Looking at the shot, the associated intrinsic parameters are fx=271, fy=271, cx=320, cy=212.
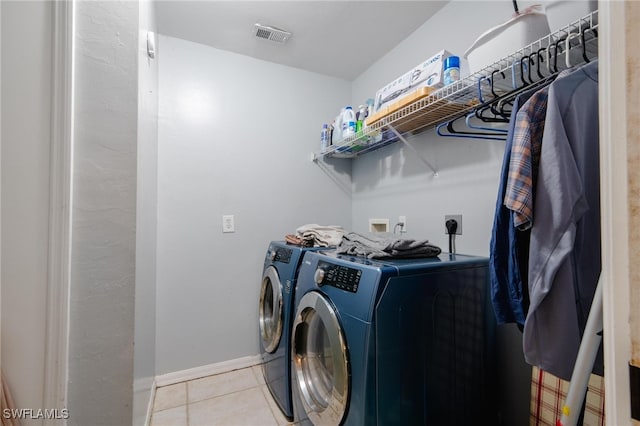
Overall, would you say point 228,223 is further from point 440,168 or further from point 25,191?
point 440,168

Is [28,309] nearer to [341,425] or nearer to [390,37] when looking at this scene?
[341,425]

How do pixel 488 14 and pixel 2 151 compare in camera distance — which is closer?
pixel 2 151

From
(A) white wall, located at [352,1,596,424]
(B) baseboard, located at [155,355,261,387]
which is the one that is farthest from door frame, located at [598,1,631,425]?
(B) baseboard, located at [155,355,261,387]

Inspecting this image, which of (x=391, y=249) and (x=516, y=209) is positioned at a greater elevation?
(x=516, y=209)

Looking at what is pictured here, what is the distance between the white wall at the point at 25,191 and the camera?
0.71 meters

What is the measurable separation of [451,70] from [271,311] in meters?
1.73

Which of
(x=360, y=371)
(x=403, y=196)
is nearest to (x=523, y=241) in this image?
(x=360, y=371)

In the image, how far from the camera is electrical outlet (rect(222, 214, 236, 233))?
79.7 inches

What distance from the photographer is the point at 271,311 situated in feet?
6.16

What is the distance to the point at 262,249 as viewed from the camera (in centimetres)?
214

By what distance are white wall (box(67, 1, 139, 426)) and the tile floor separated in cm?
82

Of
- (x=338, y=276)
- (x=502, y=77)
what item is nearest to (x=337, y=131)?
(x=502, y=77)

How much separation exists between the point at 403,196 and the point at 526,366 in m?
1.10

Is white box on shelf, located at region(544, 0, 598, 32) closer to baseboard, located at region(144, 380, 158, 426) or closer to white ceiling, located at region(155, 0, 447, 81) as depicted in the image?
white ceiling, located at region(155, 0, 447, 81)
